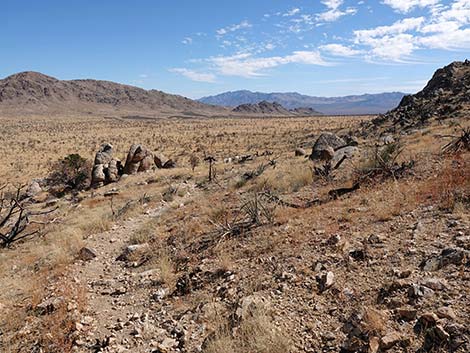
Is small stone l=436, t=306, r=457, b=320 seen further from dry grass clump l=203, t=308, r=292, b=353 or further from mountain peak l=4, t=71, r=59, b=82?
mountain peak l=4, t=71, r=59, b=82

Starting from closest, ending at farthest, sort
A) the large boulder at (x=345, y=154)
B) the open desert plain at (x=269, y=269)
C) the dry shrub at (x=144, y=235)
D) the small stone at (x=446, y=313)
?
the small stone at (x=446, y=313) → the open desert plain at (x=269, y=269) → the dry shrub at (x=144, y=235) → the large boulder at (x=345, y=154)

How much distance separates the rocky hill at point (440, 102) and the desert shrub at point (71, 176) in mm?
19429

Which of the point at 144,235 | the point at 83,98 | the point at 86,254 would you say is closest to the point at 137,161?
the point at 144,235

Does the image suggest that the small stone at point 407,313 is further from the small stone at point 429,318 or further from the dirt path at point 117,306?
the dirt path at point 117,306

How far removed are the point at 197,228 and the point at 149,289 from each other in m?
2.49

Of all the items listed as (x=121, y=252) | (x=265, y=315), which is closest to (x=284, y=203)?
(x=121, y=252)

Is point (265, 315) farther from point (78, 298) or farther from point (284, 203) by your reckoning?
point (284, 203)

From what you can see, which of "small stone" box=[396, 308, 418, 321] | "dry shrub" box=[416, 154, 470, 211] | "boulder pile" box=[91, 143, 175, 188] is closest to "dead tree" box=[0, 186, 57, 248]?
"boulder pile" box=[91, 143, 175, 188]

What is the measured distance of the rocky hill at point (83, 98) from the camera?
414ft

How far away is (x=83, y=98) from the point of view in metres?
145

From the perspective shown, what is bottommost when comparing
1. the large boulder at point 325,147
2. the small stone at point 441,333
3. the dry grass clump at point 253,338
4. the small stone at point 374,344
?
the dry grass clump at point 253,338

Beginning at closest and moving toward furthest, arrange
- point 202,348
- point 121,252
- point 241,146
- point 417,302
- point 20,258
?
point 417,302
point 202,348
point 121,252
point 20,258
point 241,146

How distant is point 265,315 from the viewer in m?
4.46

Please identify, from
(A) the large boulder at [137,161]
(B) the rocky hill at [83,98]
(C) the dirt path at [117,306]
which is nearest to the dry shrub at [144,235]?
(C) the dirt path at [117,306]
